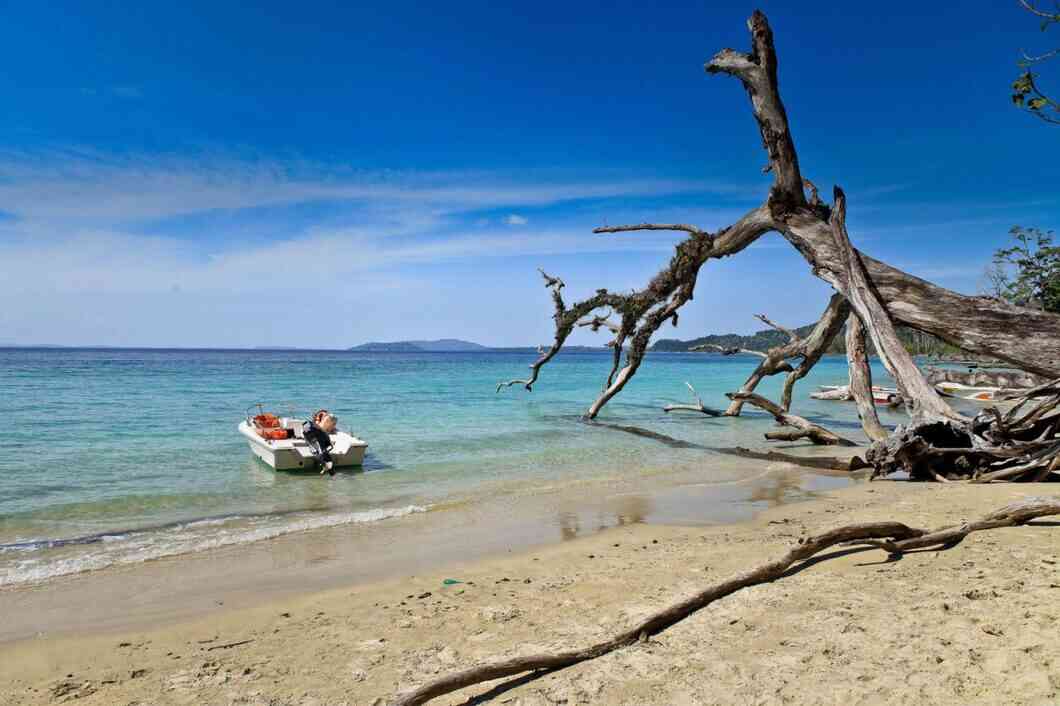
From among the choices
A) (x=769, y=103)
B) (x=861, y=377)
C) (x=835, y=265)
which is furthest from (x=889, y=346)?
(x=769, y=103)

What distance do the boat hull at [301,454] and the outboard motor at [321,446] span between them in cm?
11

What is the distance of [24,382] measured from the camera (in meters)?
34.0

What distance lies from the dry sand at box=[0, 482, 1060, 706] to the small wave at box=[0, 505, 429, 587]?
1.96m

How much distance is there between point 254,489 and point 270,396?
21214mm

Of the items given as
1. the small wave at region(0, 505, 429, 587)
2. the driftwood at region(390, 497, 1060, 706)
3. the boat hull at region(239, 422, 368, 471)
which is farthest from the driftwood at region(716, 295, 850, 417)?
the small wave at region(0, 505, 429, 587)

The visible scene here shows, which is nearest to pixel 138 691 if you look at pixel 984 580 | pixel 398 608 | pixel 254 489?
pixel 398 608

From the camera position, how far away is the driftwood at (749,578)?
9.77ft

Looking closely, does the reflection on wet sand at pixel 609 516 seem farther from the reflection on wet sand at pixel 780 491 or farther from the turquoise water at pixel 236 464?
the turquoise water at pixel 236 464

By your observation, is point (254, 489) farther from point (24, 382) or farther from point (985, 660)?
point (24, 382)

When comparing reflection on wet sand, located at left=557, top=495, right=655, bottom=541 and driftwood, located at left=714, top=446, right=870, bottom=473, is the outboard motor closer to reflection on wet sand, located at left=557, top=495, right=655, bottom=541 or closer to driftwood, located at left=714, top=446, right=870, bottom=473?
reflection on wet sand, located at left=557, top=495, right=655, bottom=541

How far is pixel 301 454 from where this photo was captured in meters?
11.7

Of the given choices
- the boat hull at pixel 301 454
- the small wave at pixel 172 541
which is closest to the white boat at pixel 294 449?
the boat hull at pixel 301 454

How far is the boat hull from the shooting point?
11.6 meters

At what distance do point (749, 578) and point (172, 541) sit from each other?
21.3 feet
